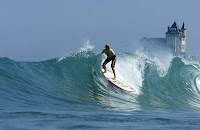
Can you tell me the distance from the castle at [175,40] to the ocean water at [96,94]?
12702 cm

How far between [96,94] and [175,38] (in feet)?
451

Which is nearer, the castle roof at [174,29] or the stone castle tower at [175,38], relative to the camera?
the castle roof at [174,29]

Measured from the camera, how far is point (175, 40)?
14875 cm

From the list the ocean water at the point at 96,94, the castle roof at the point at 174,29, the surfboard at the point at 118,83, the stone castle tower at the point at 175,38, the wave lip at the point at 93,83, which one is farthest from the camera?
the stone castle tower at the point at 175,38

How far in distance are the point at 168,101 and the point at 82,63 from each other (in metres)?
4.22

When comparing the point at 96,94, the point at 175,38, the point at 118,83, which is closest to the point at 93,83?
the point at 118,83

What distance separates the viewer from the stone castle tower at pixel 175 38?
149m

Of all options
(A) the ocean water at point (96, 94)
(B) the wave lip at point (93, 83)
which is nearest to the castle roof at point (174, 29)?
(A) the ocean water at point (96, 94)

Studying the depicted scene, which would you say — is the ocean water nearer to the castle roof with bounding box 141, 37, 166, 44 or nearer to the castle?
the castle

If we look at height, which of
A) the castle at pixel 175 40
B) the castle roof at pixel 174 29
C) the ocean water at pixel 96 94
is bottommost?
the ocean water at pixel 96 94

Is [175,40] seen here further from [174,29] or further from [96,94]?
[96,94]

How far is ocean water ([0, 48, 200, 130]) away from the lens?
9155 millimetres

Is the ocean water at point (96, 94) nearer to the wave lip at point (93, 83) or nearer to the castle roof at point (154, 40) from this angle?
the wave lip at point (93, 83)

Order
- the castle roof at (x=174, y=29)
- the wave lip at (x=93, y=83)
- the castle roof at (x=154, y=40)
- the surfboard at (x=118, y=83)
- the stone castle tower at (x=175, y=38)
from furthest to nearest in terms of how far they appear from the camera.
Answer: the castle roof at (x=154, y=40), the stone castle tower at (x=175, y=38), the castle roof at (x=174, y=29), the surfboard at (x=118, y=83), the wave lip at (x=93, y=83)
